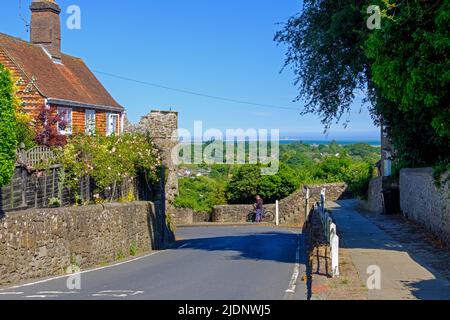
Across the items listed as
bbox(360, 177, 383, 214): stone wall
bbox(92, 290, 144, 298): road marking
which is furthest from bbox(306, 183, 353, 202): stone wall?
bbox(92, 290, 144, 298): road marking

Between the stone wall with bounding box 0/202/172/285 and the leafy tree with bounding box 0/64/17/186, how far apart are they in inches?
52.2

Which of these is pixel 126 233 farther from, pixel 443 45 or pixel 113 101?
pixel 113 101

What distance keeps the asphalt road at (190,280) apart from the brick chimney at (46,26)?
Answer: 16835 millimetres

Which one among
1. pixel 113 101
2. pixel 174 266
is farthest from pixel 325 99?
pixel 113 101

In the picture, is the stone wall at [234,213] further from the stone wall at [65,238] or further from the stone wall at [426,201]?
the stone wall at [65,238]

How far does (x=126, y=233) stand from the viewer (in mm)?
21422

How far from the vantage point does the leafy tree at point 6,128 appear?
12.5 meters

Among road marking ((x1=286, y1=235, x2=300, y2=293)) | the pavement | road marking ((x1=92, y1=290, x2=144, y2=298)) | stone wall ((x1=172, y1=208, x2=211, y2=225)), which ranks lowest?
stone wall ((x1=172, y1=208, x2=211, y2=225))

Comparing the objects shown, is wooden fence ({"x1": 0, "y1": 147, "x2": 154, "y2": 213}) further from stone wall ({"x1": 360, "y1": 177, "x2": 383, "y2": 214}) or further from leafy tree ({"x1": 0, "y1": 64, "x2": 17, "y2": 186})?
stone wall ({"x1": 360, "y1": 177, "x2": 383, "y2": 214})

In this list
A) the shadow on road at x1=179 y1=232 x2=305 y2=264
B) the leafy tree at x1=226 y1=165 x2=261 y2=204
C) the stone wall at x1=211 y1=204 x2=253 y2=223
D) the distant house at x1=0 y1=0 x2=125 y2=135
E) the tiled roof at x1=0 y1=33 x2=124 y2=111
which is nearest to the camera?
the shadow on road at x1=179 y1=232 x2=305 y2=264

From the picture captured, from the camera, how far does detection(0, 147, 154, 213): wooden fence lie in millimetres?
15008

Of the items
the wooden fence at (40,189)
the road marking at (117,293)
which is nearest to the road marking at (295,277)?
the road marking at (117,293)

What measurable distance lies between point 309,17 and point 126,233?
30.4 feet

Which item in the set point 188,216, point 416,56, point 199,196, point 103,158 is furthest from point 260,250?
point 199,196
